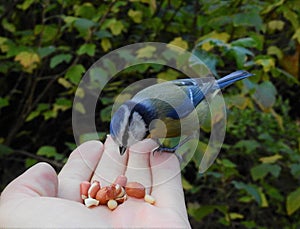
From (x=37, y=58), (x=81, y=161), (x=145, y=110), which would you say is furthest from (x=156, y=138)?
(x=37, y=58)

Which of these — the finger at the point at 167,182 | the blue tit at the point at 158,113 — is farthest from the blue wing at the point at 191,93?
the finger at the point at 167,182

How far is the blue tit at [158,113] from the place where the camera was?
78 cm

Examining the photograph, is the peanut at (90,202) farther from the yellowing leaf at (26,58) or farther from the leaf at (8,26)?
the leaf at (8,26)

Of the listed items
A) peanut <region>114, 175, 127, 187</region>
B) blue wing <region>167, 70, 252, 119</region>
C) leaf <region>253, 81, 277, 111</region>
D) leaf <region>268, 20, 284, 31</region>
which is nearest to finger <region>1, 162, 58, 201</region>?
peanut <region>114, 175, 127, 187</region>

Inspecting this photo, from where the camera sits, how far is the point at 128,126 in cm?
77

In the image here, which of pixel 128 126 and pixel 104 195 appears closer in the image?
pixel 128 126

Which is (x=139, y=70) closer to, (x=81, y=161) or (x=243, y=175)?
(x=81, y=161)

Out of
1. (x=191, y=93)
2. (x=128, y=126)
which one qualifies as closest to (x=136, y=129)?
(x=128, y=126)

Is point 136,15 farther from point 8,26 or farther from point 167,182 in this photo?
point 167,182

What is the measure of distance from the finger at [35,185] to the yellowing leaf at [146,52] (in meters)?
0.38

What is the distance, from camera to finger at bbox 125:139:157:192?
91cm

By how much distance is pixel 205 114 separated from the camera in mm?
947

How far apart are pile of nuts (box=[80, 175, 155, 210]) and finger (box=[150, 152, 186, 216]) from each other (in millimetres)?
21

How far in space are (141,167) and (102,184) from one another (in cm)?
8
